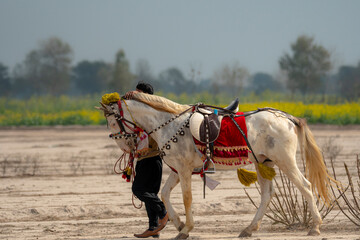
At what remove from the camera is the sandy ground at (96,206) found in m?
7.38

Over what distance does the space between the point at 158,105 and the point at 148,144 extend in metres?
0.51

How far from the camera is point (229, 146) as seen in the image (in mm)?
6570

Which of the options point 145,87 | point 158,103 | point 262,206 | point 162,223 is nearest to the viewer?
point 158,103

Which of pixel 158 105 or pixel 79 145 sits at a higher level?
pixel 158 105

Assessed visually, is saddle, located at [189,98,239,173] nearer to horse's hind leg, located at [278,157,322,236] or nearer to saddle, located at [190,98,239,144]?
saddle, located at [190,98,239,144]

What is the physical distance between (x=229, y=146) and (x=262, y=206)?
34.2 inches

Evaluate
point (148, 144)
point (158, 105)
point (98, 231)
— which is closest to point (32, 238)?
point (98, 231)

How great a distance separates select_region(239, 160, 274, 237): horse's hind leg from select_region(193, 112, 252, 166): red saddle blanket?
43 cm

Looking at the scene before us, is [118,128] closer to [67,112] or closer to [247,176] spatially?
[247,176]

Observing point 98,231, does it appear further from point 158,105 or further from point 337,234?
point 337,234

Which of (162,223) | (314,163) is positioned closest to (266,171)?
(314,163)

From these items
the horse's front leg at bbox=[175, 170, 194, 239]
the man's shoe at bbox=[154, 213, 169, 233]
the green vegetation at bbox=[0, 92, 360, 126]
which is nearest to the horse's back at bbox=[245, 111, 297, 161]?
the horse's front leg at bbox=[175, 170, 194, 239]

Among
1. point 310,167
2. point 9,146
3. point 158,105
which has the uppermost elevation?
point 158,105

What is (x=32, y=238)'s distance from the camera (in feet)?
23.2
